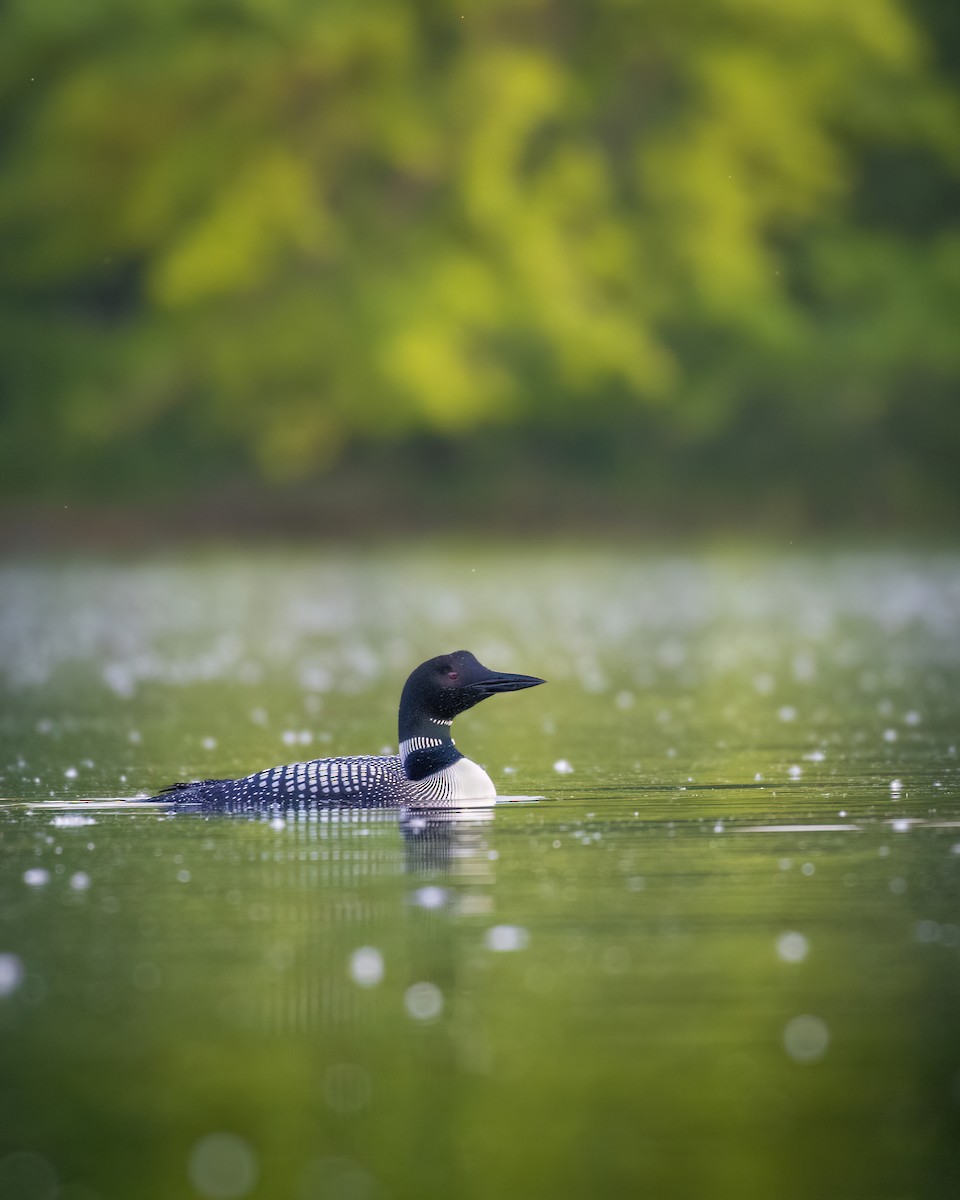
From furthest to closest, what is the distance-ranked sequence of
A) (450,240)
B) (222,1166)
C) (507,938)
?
(450,240) < (507,938) < (222,1166)

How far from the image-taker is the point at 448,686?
9.25 meters

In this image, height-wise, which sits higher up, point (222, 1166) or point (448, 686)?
point (448, 686)

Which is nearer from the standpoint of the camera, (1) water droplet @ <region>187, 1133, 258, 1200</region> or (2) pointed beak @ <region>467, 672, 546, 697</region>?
(1) water droplet @ <region>187, 1133, 258, 1200</region>

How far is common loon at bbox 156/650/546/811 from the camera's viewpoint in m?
8.90

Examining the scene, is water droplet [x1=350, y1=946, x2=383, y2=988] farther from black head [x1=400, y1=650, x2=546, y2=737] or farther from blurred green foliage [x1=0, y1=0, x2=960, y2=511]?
blurred green foliage [x1=0, y1=0, x2=960, y2=511]

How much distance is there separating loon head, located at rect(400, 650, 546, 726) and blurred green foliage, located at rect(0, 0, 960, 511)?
1145 inches

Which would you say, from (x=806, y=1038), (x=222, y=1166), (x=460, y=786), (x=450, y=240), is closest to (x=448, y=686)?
(x=460, y=786)

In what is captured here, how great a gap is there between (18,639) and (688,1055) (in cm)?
1518

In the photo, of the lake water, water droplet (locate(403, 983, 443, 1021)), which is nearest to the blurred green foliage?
the lake water

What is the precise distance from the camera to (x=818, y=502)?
38906 mm

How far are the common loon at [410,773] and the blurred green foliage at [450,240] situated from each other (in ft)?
95.5

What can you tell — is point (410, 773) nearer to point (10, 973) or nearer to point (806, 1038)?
point (10, 973)

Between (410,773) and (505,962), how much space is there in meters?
3.35

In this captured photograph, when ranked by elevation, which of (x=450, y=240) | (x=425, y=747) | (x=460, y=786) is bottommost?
(x=460, y=786)
